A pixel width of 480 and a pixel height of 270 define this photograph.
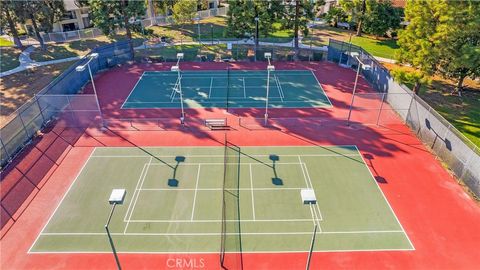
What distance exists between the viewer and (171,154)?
24062mm

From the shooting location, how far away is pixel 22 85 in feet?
113

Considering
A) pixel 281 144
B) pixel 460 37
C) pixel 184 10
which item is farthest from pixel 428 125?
pixel 184 10

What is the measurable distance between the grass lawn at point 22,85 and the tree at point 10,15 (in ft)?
25.4

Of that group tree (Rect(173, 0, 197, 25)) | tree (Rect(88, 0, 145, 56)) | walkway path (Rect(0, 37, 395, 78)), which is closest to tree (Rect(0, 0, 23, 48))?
walkway path (Rect(0, 37, 395, 78))

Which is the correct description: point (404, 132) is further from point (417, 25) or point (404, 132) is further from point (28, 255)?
point (28, 255)

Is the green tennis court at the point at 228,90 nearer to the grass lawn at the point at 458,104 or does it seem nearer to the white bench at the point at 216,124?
the white bench at the point at 216,124

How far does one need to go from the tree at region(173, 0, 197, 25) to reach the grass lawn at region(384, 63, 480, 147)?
31765 millimetres

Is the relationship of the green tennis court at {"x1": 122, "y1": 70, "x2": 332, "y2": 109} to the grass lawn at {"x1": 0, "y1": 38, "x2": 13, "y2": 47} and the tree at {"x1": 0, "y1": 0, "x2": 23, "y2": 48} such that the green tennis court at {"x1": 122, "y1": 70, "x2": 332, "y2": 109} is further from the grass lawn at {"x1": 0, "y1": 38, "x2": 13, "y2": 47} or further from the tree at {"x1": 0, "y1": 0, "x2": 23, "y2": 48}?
the grass lawn at {"x1": 0, "y1": 38, "x2": 13, "y2": 47}

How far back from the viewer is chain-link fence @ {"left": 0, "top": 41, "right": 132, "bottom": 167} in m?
23.7

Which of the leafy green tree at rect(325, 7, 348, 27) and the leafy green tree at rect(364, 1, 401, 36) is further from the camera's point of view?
the leafy green tree at rect(325, 7, 348, 27)

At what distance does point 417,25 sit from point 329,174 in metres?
15.4

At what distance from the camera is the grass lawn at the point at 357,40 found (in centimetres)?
4420

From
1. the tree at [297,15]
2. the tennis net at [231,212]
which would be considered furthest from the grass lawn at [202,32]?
the tennis net at [231,212]

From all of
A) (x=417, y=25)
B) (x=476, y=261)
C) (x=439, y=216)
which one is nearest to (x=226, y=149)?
(x=439, y=216)
